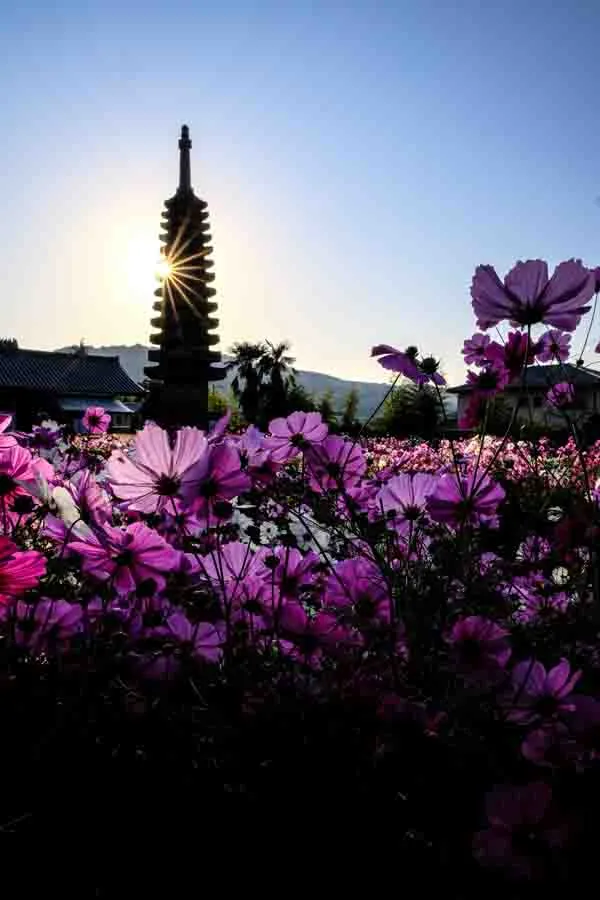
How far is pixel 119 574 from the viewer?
1219 mm

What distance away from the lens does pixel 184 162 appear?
2872 cm

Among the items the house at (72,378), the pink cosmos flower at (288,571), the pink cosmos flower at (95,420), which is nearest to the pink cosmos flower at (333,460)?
the pink cosmos flower at (288,571)

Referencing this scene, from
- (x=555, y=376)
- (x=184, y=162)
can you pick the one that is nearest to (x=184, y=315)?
(x=184, y=162)

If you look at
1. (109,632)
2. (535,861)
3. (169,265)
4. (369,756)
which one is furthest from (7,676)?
(169,265)

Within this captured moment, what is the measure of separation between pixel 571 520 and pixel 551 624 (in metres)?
0.38

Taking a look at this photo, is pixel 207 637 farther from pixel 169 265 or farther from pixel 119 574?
pixel 169 265

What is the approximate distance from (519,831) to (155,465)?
0.69 metres

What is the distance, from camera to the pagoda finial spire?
2834cm

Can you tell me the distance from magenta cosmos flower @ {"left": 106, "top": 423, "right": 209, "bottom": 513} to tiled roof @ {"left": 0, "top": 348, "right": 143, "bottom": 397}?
1722 inches

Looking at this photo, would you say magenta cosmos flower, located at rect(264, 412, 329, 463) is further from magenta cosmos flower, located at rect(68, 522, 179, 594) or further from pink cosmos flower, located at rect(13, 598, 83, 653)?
pink cosmos flower, located at rect(13, 598, 83, 653)

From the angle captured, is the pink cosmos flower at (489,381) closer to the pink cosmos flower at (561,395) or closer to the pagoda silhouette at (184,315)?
the pink cosmos flower at (561,395)

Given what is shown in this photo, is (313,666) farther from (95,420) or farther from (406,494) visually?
(95,420)

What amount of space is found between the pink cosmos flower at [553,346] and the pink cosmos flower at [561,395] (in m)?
0.07

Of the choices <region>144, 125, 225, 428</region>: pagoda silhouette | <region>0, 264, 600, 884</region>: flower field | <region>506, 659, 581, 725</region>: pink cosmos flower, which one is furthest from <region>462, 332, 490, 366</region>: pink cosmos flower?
<region>144, 125, 225, 428</region>: pagoda silhouette
